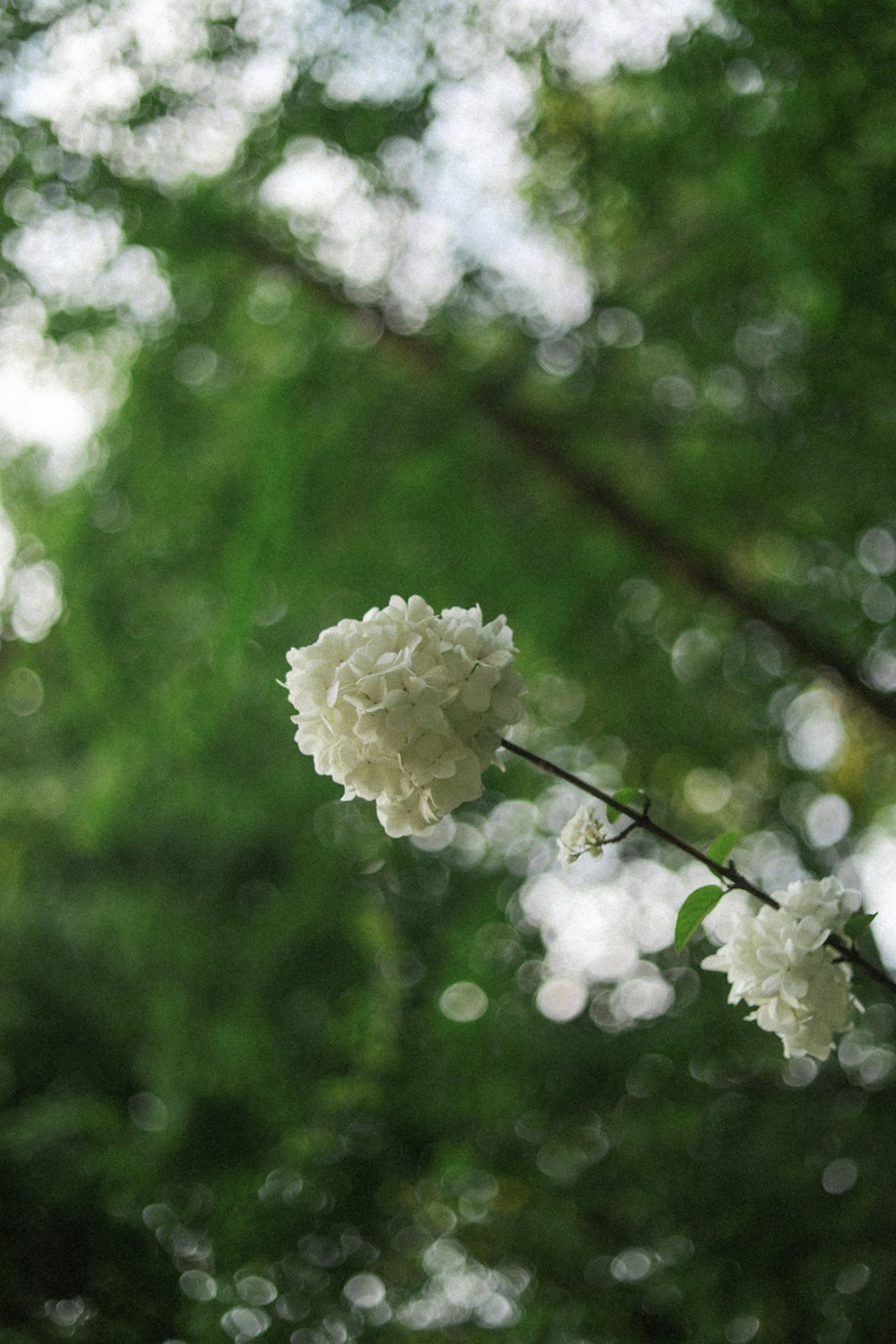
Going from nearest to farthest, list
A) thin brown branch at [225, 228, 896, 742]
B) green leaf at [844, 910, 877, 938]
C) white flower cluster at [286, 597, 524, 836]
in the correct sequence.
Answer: white flower cluster at [286, 597, 524, 836]
green leaf at [844, 910, 877, 938]
thin brown branch at [225, 228, 896, 742]

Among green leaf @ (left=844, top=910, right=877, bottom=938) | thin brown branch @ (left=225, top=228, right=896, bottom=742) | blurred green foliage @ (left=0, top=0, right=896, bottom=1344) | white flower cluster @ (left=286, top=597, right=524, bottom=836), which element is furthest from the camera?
thin brown branch @ (left=225, top=228, right=896, bottom=742)

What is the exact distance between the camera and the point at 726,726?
11.8ft

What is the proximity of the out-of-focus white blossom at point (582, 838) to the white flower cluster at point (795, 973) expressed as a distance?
161 millimetres

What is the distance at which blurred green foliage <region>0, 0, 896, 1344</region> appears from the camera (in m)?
2.53

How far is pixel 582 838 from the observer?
1.09 m

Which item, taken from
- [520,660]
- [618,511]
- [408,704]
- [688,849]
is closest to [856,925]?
[688,849]

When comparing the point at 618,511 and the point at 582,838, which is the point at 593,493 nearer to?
the point at 618,511

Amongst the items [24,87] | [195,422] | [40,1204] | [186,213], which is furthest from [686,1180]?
[24,87]

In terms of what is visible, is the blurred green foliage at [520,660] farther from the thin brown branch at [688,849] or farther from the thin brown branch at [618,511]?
the thin brown branch at [688,849]

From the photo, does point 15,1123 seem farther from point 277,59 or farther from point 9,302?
point 277,59

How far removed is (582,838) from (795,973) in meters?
0.24

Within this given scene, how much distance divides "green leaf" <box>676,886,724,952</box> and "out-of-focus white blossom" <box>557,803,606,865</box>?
103 mm

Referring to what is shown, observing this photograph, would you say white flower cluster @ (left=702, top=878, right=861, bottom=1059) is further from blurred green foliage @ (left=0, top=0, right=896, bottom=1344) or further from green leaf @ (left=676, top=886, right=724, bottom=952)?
blurred green foliage @ (left=0, top=0, right=896, bottom=1344)

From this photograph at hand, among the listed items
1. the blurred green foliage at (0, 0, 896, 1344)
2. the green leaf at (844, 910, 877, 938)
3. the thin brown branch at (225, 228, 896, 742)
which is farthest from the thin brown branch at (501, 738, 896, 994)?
the thin brown branch at (225, 228, 896, 742)
